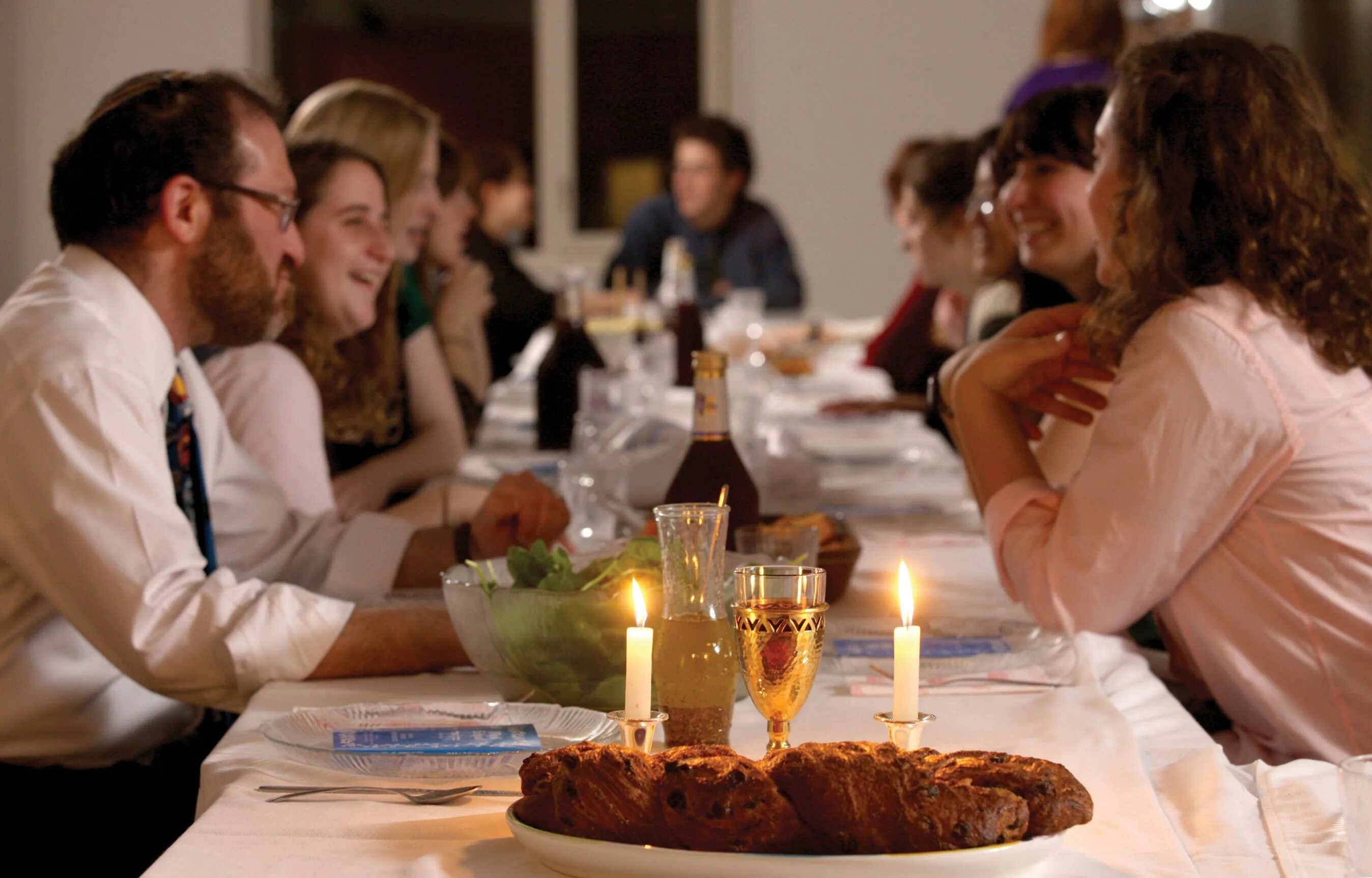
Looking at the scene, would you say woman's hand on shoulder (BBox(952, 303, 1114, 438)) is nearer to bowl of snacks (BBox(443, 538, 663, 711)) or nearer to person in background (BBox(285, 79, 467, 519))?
bowl of snacks (BBox(443, 538, 663, 711))

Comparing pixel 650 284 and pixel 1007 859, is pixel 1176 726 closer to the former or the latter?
pixel 1007 859

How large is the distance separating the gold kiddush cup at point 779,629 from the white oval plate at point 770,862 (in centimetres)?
18

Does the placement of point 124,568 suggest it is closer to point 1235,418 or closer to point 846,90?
point 1235,418

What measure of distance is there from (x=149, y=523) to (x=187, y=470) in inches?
8.1

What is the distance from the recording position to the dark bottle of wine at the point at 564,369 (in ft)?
9.62

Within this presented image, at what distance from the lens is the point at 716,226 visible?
626 centimetres

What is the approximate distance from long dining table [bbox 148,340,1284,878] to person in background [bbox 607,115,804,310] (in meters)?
4.57

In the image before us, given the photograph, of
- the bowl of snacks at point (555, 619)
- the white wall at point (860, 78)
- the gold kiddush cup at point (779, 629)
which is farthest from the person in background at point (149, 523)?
the white wall at point (860, 78)

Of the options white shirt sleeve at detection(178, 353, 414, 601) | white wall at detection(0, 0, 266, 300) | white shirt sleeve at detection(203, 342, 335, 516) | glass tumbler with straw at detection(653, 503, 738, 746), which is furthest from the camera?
white wall at detection(0, 0, 266, 300)

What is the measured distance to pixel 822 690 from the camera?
4.06ft

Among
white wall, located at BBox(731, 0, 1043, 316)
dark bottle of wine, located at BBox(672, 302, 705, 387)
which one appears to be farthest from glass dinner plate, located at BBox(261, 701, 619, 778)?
white wall, located at BBox(731, 0, 1043, 316)

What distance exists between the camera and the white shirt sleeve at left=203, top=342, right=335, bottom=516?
1956 millimetres

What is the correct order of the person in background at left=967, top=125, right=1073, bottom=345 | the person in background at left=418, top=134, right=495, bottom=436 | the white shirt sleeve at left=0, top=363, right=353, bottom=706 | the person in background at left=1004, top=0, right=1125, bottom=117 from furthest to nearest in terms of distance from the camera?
the person in background at left=1004, top=0, right=1125, bottom=117
the person in background at left=418, top=134, right=495, bottom=436
the person in background at left=967, top=125, right=1073, bottom=345
the white shirt sleeve at left=0, top=363, right=353, bottom=706

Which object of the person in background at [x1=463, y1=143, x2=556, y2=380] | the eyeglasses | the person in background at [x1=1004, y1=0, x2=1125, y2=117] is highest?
the person in background at [x1=1004, y1=0, x2=1125, y2=117]
